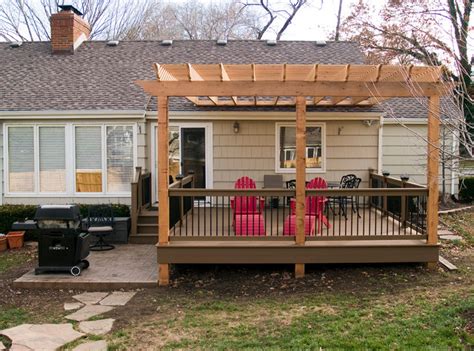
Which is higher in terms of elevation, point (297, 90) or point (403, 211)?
point (297, 90)

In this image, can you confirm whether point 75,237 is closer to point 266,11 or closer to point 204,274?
point 204,274

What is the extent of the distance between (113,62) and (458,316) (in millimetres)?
10613

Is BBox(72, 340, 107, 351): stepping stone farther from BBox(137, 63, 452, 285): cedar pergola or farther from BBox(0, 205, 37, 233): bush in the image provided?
BBox(0, 205, 37, 233): bush

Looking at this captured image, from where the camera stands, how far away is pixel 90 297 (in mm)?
6637

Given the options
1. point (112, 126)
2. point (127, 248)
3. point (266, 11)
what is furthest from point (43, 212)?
point (266, 11)

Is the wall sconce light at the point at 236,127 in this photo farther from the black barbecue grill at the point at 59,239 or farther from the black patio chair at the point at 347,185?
the black barbecue grill at the point at 59,239

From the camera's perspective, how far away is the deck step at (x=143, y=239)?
9852 mm

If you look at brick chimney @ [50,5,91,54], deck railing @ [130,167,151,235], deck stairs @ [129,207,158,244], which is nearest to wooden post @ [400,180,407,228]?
deck stairs @ [129,207,158,244]

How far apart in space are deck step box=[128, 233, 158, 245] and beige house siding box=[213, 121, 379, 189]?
1997 millimetres

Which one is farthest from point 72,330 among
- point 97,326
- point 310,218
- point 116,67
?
point 116,67

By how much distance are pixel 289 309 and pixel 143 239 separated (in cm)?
479

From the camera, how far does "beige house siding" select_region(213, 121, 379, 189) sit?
35.7ft

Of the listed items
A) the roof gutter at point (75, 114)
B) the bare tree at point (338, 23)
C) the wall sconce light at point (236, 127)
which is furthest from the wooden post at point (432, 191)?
the bare tree at point (338, 23)

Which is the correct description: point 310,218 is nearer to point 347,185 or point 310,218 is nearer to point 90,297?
point 347,185
